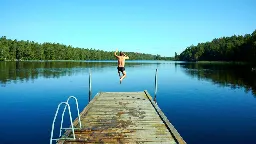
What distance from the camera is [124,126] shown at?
36.4 feet

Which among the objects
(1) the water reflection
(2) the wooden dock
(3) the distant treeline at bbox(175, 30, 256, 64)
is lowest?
(2) the wooden dock

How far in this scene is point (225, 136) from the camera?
598 inches

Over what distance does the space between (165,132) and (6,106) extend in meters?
17.6

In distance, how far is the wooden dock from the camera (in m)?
9.41

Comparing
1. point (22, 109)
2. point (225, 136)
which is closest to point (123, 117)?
point (225, 136)

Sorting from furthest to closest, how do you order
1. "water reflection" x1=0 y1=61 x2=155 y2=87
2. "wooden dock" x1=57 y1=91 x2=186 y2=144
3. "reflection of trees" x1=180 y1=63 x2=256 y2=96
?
"water reflection" x1=0 y1=61 x2=155 y2=87, "reflection of trees" x1=180 y1=63 x2=256 y2=96, "wooden dock" x1=57 y1=91 x2=186 y2=144

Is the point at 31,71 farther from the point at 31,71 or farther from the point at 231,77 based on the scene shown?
→ the point at 231,77

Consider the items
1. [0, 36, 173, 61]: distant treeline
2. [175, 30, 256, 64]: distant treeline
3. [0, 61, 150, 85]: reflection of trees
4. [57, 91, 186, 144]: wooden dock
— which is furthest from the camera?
[0, 36, 173, 61]: distant treeline

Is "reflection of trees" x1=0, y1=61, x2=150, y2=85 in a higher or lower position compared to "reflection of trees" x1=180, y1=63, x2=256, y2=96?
higher

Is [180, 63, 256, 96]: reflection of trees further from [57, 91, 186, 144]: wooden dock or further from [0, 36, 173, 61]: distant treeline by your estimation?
[0, 36, 173, 61]: distant treeline

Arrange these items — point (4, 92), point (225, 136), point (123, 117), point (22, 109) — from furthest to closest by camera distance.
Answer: point (4, 92)
point (22, 109)
point (225, 136)
point (123, 117)

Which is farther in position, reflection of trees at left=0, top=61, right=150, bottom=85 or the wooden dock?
reflection of trees at left=0, top=61, right=150, bottom=85

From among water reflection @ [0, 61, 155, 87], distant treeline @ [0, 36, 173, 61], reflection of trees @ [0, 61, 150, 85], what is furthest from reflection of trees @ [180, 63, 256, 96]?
distant treeline @ [0, 36, 173, 61]

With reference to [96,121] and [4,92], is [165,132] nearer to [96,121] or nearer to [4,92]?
[96,121]
